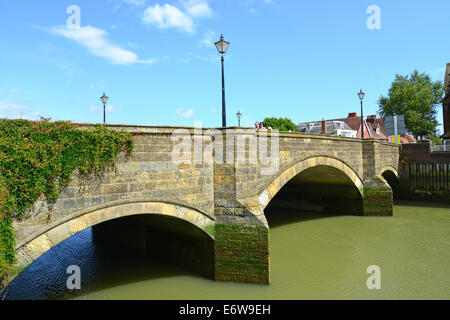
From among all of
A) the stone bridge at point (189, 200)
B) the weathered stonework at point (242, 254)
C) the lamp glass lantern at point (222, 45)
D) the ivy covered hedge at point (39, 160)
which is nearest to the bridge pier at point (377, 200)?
the stone bridge at point (189, 200)

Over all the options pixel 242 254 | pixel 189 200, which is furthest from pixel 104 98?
pixel 242 254

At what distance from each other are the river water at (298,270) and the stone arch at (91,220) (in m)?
2.03

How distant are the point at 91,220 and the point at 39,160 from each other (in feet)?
5.51

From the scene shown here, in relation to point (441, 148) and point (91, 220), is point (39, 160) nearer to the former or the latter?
point (91, 220)

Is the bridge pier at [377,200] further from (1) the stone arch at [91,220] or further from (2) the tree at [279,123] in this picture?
(2) the tree at [279,123]

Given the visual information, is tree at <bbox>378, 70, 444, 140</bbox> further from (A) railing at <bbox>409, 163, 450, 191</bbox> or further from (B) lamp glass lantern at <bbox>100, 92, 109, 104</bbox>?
(B) lamp glass lantern at <bbox>100, 92, 109, 104</bbox>

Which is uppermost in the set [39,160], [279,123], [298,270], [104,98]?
[279,123]

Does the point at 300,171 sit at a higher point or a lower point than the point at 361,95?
lower

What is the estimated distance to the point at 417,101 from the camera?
42156 millimetres

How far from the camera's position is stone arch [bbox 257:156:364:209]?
10320 millimetres

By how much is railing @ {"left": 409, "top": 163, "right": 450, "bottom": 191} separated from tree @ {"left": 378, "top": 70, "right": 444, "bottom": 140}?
70.9ft

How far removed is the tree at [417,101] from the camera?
138ft
